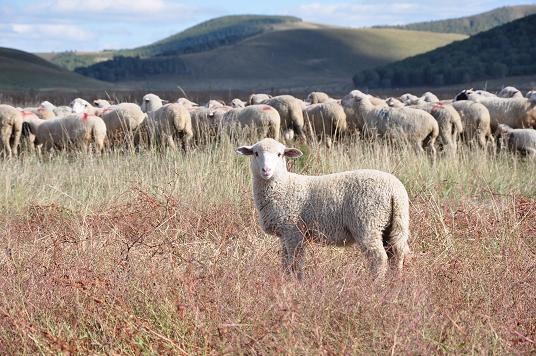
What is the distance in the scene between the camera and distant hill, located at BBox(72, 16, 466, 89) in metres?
131

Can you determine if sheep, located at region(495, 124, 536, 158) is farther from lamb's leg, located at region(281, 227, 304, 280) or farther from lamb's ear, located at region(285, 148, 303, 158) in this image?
lamb's leg, located at region(281, 227, 304, 280)

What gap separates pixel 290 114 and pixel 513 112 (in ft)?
12.9

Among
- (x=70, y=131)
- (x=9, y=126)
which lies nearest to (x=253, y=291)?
(x=70, y=131)

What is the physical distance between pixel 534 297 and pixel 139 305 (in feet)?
7.17

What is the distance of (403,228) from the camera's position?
18.7 feet

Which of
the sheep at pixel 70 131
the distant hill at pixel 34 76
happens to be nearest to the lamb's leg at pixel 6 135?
the sheep at pixel 70 131

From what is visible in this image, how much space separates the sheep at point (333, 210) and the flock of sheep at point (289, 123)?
6.91 meters

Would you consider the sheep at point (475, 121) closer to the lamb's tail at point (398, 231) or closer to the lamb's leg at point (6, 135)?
the lamb's leg at point (6, 135)

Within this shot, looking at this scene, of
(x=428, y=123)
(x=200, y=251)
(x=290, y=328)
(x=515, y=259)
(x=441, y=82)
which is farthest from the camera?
(x=441, y=82)

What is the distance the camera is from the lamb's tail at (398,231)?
565 centimetres

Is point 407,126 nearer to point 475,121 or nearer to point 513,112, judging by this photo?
point 475,121

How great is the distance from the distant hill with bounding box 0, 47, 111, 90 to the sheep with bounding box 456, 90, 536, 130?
6115cm

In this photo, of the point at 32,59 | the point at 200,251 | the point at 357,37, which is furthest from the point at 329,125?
the point at 357,37

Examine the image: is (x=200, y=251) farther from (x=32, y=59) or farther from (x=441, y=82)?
(x=32, y=59)
